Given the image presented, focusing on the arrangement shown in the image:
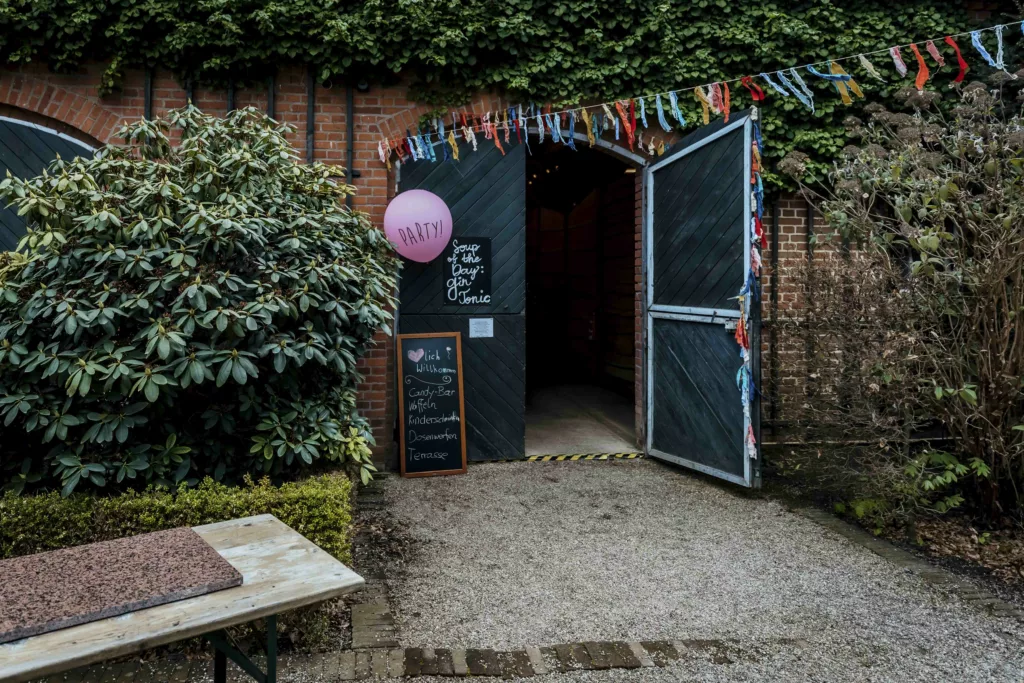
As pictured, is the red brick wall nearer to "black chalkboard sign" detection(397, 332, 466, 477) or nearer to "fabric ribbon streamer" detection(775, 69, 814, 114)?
"black chalkboard sign" detection(397, 332, 466, 477)

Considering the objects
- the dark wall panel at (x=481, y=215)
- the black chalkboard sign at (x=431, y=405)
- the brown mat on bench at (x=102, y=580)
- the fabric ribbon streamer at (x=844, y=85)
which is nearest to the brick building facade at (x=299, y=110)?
the black chalkboard sign at (x=431, y=405)

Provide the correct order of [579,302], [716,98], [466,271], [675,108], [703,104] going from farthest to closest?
[579,302]
[466,271]
[703,104]
[716,98]
[675,108]

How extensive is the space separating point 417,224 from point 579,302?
612cm

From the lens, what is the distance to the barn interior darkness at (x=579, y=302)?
8.06m

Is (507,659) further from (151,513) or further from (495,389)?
(495,389)

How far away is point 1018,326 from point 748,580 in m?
2.13

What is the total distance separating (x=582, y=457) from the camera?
261 inches

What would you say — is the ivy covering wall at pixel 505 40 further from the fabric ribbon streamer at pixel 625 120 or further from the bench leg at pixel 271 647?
the bench leg at pixel 271 647

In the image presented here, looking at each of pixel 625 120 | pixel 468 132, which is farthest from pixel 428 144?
pixel 625 120

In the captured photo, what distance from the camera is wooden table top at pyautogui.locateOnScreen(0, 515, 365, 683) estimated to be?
5.87 feet

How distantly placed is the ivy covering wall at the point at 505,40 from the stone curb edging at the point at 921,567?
3.24 meters

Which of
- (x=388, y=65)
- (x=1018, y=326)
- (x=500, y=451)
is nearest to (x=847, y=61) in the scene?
(x=1018, y=326)

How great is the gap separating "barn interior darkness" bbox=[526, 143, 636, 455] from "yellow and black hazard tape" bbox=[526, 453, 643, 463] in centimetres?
16

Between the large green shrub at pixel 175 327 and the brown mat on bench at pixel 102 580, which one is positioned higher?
the large green shrub at pixel 175 327
